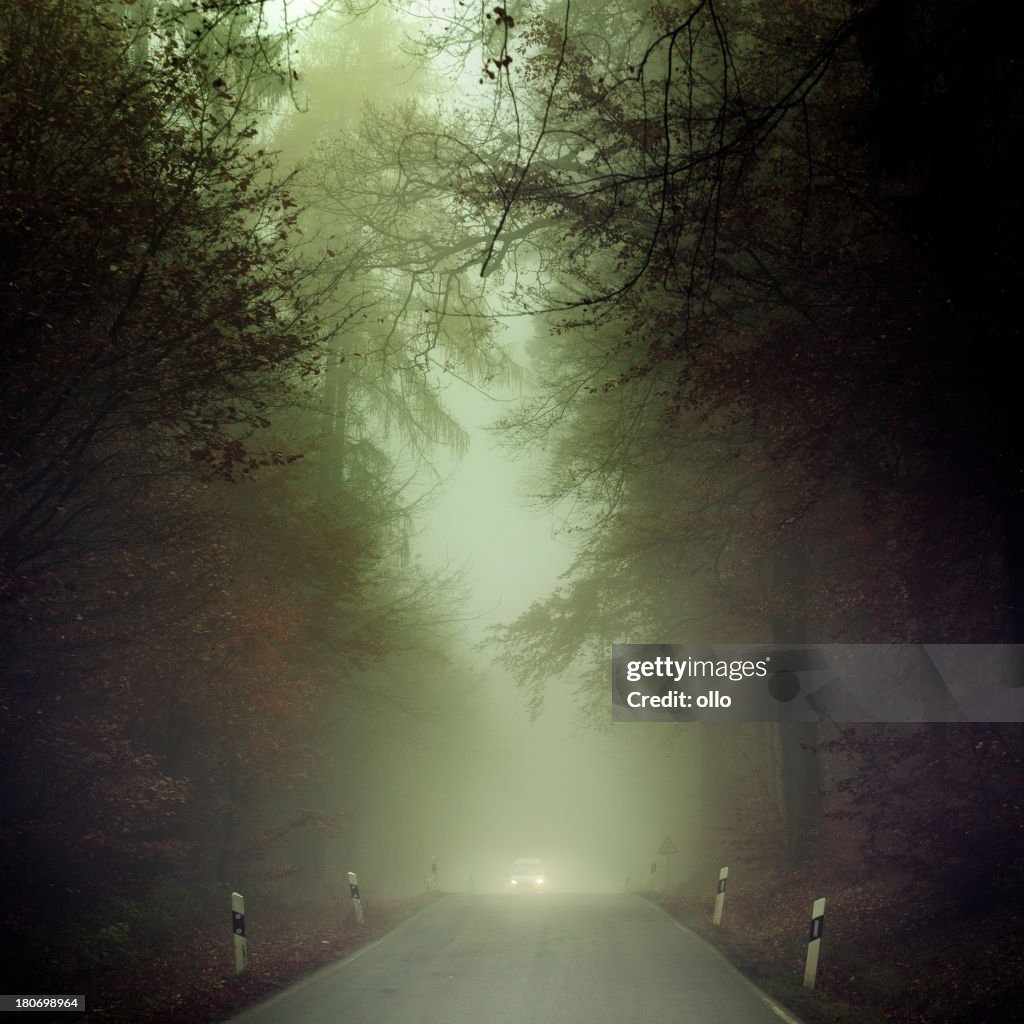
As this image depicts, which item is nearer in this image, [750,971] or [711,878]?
[750,971]

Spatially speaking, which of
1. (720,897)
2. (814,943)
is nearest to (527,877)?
(720,897)

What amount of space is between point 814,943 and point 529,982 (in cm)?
312

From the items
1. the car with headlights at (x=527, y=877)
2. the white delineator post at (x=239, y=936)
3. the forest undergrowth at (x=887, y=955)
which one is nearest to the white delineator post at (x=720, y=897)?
the forest undergrowth at (x=887, y=955)

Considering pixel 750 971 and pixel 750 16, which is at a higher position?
pixel 750 16

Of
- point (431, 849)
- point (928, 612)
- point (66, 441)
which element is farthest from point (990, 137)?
point (431, 849)

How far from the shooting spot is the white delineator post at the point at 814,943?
1041 cm

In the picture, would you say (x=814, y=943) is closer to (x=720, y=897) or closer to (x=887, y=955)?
(x=887, y=955)

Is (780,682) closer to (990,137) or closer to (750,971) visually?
(750,971)

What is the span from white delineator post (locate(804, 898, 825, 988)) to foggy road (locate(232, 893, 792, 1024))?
744mm

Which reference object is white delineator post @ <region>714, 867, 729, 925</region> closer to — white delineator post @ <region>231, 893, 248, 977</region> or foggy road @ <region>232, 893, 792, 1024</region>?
foggy road @ <region>232, 893, 792, 1024</region>

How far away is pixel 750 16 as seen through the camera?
33.9ft

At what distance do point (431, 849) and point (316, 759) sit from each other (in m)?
32.2

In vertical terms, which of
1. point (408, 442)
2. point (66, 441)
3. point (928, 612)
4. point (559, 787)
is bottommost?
point (559, 787)

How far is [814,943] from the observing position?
10523mm
